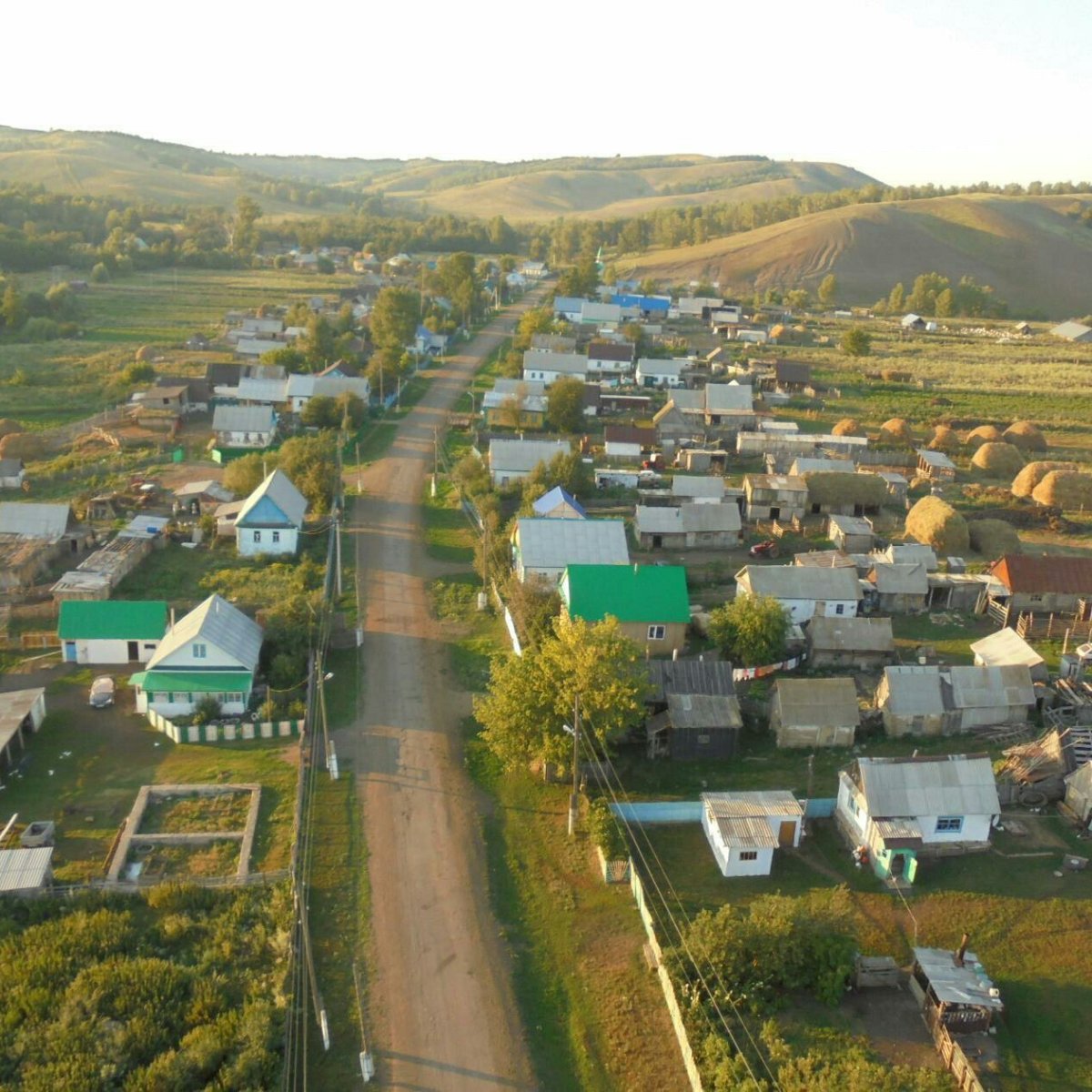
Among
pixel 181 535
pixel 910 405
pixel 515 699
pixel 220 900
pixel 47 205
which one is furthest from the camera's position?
pixel 47 205

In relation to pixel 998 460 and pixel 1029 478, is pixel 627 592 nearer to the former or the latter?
pixel 1029 478

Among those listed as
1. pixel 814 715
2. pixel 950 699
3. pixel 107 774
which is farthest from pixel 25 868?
pixel 950 699

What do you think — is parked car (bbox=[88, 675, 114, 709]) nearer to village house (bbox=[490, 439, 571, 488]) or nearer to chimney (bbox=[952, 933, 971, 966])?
chimney (bbox=[952, 933, 971, 966])

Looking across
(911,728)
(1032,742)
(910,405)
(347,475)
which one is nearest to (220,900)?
(911,728)

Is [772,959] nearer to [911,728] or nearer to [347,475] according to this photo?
[911,728]

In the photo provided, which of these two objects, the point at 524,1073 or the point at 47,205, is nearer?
the point at 524,1073

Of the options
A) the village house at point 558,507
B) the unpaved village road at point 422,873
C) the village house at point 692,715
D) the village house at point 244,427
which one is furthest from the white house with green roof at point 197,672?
the village house at point 244,427

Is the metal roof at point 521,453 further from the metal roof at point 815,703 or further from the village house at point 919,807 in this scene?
the village house at point 919,807

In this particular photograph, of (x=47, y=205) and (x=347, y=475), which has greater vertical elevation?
(x=47, y=205)

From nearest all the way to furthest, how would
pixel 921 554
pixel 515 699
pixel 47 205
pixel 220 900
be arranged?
pixel 220 900, pixel 515 699, pixel 921 554, pixel 47 205
